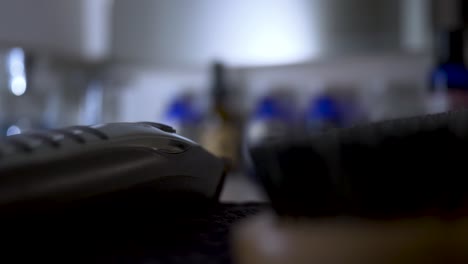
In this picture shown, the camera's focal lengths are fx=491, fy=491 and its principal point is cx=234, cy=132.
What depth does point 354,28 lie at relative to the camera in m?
0.89

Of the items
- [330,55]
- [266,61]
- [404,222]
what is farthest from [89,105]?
[404,222]

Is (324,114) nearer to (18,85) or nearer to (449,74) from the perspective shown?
(449,74)

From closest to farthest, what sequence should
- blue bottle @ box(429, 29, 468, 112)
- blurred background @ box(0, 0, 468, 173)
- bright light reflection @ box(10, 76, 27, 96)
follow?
blue bottle @ box(429, 29, 468, 112) → blurred background @ box(0, 0, 468, 173) → bright light reflection @ box(10, 76, 27, 96)

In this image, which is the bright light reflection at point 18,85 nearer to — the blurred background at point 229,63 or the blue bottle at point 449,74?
the blurred background at point 229,63

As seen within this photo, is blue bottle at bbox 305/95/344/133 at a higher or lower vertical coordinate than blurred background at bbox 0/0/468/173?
lower

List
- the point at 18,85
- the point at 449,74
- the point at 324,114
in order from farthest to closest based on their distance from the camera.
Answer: the point at 18,85, the point at 324,114, the point at 449,74

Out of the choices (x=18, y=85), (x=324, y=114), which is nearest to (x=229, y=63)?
(x=324, y=114)

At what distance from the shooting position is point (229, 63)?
1016 millimetres

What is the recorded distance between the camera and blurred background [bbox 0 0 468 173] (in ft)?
2.77

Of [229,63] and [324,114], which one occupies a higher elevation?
[229,63]

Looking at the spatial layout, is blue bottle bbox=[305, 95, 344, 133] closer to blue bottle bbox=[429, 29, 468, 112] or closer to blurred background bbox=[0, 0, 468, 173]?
blurred background bbox=[0, 0, 468, 173]

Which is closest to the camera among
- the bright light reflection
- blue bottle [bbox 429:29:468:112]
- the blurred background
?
blue bottle [bbox 429:29:468:112]

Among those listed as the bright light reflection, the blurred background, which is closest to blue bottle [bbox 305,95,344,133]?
the blurred background

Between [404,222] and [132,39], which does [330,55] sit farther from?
[404,222]
